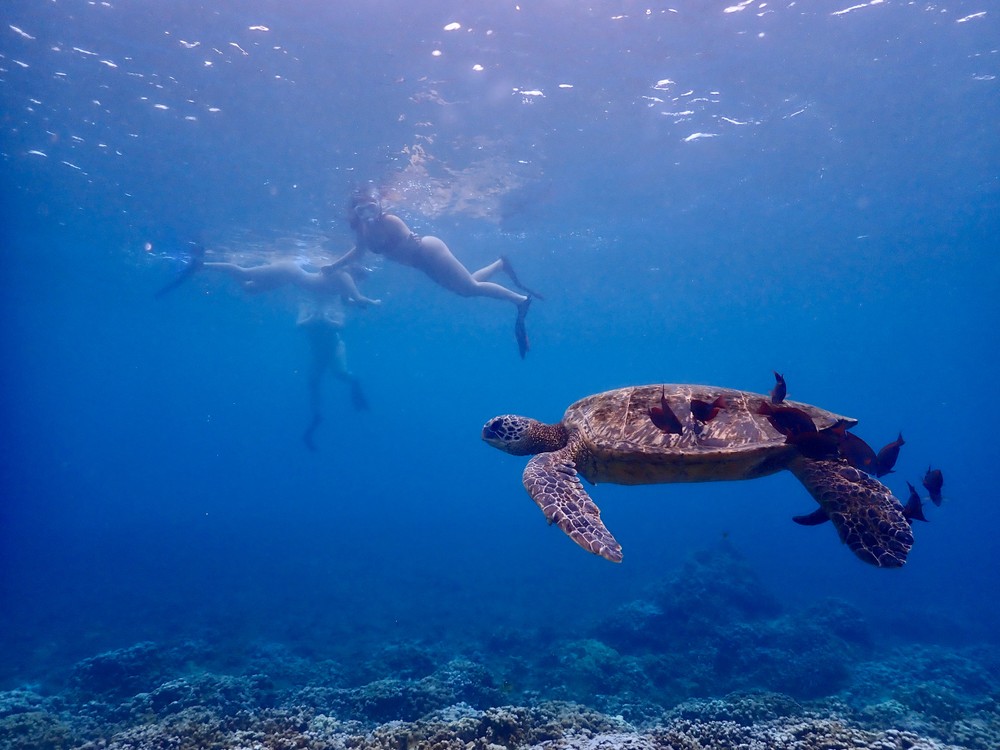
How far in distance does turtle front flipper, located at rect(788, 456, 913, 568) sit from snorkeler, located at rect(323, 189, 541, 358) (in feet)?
40.7

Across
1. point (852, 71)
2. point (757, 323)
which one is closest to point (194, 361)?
point (757, 323)

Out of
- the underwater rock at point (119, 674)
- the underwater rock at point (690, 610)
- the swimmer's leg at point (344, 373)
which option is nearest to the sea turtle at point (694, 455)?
the underwater rock at point (119, 674)

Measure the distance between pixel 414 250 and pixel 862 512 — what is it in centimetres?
1628

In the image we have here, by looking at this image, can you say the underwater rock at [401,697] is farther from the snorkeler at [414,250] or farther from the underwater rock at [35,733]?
the snorkeler at [414,250]

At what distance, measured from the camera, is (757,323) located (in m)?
54.1

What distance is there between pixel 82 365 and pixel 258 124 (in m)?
85.4

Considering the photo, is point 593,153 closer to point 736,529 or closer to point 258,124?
point 258,124

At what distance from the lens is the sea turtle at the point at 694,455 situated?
13.8 ft

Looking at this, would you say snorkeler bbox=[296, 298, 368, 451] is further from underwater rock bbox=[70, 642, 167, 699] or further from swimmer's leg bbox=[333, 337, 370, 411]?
underwater rock bbox=[70, 642, 167, 699]

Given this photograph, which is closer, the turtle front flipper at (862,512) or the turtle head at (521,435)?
the turtle front flipper at (862,512)

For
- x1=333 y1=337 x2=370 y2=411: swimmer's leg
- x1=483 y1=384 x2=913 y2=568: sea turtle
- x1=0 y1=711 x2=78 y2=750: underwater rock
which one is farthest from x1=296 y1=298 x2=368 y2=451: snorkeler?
x1=483 y1=384 x2=913 y2=568: sea turtle

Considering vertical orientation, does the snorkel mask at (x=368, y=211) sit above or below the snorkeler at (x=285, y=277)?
below

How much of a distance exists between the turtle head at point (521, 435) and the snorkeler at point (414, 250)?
10292 mm

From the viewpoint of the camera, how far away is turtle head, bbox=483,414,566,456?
643 centimetres
